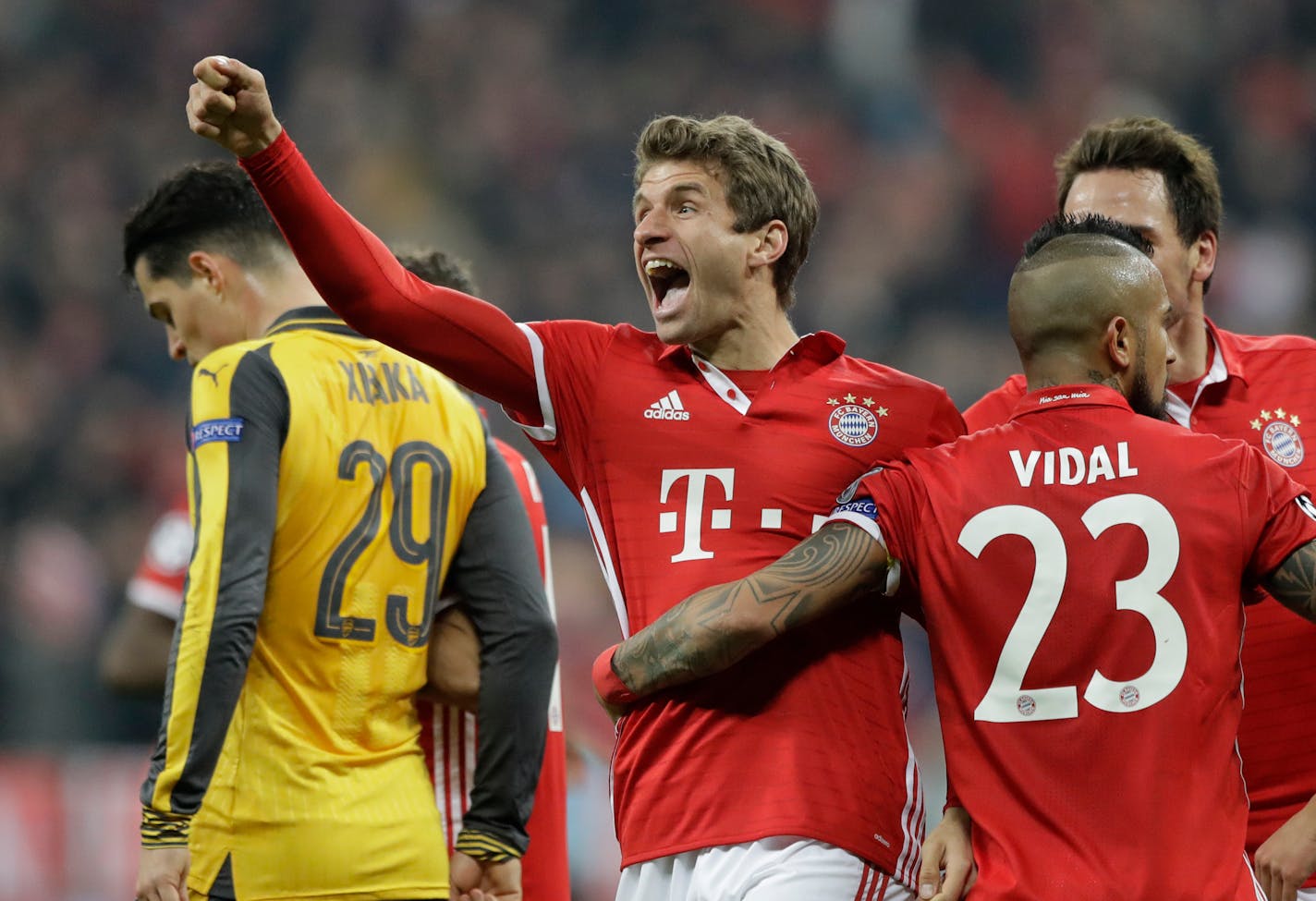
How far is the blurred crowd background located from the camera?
35.9 ft

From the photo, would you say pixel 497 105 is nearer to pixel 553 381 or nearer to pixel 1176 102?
pixel 1176 102

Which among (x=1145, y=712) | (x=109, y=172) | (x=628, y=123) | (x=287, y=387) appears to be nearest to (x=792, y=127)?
(x=628, y=123)

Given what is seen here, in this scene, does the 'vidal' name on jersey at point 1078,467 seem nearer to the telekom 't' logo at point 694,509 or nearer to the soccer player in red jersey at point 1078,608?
the soccer player in red jersey at point 1078,608

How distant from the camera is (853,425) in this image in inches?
133

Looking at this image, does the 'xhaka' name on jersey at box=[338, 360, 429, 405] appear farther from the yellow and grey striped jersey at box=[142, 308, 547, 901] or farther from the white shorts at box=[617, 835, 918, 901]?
the white shorts at box=[617, 835, 918, 901]

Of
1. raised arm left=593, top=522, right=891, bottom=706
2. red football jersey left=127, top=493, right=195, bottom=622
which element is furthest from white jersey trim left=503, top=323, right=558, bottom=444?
red football jersey left=127, top=493, right=195, bottom=622

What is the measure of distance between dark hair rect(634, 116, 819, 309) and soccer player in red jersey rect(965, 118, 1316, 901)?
1.97 feet

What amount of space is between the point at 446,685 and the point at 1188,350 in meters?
1.95

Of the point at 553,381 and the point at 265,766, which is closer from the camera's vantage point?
the point at 553,381

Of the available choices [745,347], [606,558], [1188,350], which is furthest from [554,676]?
[1188,350]

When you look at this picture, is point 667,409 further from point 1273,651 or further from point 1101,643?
point 1273,651

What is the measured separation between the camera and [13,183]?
12352mm

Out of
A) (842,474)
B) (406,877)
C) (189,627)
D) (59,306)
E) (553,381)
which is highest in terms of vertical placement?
(59,306)

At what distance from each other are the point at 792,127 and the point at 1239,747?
1013cm
